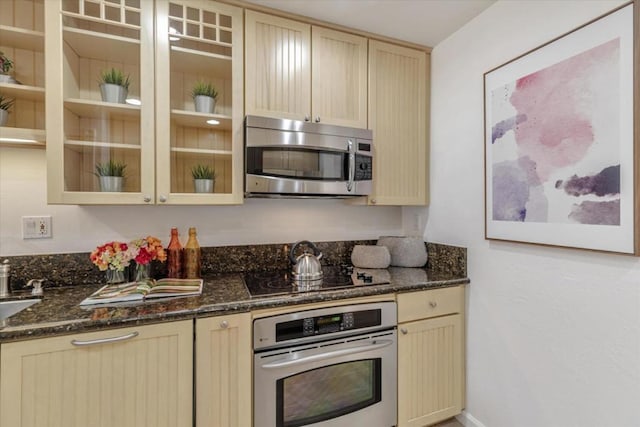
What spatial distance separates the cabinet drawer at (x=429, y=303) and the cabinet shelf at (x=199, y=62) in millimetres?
1533

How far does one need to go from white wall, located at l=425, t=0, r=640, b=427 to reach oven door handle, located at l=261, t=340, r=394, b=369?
0.62 m

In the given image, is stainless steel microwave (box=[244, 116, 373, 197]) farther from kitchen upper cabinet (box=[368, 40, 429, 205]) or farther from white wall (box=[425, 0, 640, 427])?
white wall (box=[425, 0, 640, 427])

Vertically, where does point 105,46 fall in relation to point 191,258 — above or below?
above

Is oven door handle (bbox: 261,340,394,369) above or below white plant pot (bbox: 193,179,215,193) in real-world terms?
below

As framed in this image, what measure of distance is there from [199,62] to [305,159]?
750mm

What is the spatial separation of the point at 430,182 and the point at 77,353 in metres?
2.07

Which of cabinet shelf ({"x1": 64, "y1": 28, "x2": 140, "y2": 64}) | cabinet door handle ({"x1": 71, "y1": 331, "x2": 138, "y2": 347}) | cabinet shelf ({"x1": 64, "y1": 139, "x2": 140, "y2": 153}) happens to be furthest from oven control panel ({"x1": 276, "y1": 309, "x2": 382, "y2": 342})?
cabinet shelf ({"x1": 64, "y1": 28, "x2": 140, "y2": 64})

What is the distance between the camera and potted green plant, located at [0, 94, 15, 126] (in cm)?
138

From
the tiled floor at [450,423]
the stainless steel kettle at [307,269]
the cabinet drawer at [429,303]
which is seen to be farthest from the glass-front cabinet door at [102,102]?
the tiled floor at [450,423]

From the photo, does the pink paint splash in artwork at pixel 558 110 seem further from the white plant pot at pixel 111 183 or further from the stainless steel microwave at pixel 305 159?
the white plant pot at pixel 111 183

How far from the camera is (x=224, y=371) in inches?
51.8

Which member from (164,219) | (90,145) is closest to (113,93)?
(90,145)

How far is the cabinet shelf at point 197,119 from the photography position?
1.60m

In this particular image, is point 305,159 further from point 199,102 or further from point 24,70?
point 24,70
